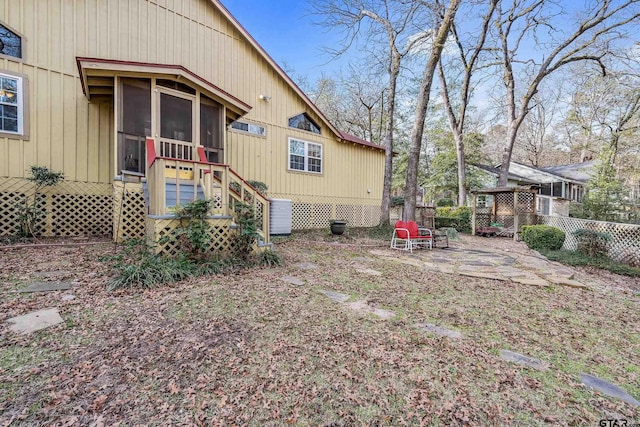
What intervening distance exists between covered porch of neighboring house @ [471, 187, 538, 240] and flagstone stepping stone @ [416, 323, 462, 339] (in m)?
11.0

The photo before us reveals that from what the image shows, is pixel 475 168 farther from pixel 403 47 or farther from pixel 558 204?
pixel 403 47

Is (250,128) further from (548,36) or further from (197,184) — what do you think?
(548,36)

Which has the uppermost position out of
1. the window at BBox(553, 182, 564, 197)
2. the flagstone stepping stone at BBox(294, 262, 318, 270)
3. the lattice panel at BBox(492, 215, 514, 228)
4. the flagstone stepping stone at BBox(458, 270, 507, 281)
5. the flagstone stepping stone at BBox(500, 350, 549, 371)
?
the window at BBox(553, 182, 564, 197)

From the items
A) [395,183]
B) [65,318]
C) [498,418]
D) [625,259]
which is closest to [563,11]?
[625,259]

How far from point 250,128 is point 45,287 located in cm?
757

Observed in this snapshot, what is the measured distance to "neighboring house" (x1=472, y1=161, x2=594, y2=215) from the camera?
67.3 ft

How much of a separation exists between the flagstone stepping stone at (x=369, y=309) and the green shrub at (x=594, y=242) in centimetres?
798

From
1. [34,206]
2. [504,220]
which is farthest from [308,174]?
[504,220]

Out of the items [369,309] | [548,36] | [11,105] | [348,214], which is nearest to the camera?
[369,309]

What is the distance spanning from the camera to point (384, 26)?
11328 millimetres

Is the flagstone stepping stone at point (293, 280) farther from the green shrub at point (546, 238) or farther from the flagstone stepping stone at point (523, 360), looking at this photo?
the green shrub at point (546, 238)

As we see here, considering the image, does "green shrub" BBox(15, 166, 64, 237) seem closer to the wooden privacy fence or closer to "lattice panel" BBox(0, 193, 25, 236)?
"lattice panel" BBox(0, 193, 25, 236)

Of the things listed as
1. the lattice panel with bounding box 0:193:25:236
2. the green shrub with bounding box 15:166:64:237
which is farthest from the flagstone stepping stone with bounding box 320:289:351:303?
the lattice panel with bounding box 0:193:25:236

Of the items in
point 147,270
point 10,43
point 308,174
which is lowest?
point 147,270
